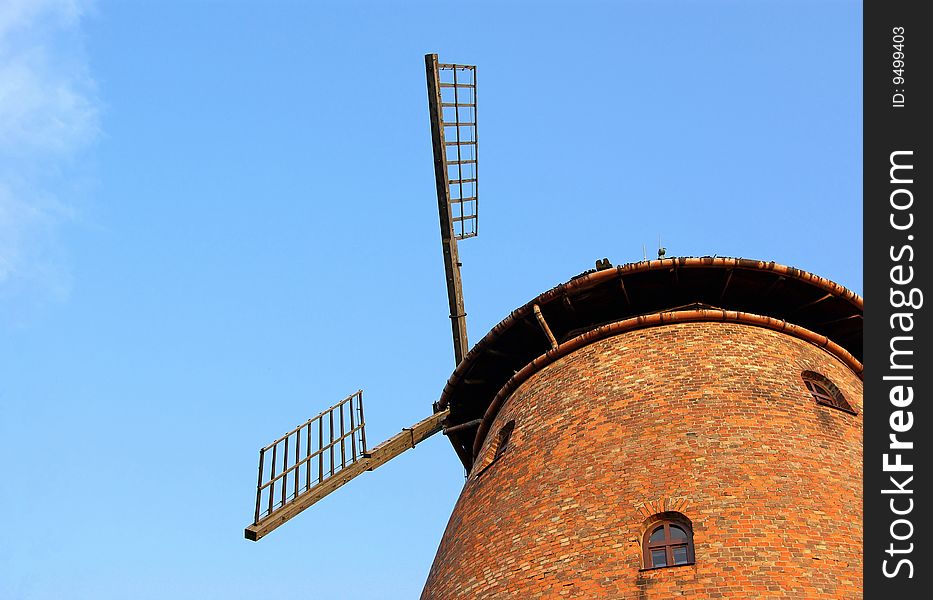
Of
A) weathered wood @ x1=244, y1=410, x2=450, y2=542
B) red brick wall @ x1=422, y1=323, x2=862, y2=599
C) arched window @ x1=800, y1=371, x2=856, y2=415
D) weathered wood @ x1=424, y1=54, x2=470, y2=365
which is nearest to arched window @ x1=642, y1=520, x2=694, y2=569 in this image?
red brick wall @ x1=422, y1=323, x2=862, y2=599

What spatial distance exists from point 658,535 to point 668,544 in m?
0.15

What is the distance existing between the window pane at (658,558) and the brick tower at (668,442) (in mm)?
10

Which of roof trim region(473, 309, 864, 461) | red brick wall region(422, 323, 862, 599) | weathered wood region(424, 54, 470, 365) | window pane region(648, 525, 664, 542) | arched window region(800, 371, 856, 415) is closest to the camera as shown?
red brick wall region(422, 323, 862, 599)

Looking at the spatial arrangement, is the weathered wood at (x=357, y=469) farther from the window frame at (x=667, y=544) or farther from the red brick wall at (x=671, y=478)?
the window frame at (x=667, y=544)

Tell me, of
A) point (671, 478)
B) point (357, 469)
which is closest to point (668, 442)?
point (671, 478)

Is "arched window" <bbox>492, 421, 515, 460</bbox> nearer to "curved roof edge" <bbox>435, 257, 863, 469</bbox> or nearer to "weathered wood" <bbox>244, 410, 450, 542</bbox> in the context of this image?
"curved roof edge" <bbox>435, 257, 863, 469</bbox>

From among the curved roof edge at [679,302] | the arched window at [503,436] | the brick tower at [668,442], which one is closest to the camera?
the brick tower at [668,442]

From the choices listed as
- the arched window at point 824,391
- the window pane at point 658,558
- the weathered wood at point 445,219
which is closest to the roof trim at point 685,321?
the arched window at point 824,391

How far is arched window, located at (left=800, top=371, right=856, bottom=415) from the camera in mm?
11023

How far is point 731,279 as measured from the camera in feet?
40.2

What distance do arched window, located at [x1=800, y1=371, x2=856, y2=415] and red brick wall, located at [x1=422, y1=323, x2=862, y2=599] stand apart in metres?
0.12

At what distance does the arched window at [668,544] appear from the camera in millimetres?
9008
